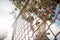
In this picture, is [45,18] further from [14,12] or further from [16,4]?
[14,12]

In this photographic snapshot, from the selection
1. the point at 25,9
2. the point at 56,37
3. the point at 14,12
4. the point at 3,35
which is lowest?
the point at 3,35

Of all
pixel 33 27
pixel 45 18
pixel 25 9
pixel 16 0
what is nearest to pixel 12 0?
pixel 16 0

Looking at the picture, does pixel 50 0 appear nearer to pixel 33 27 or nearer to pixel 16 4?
pixel 33 27

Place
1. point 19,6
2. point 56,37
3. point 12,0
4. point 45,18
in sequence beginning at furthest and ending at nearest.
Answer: point 12,0, point 19,6, point 45,18, point 56,37

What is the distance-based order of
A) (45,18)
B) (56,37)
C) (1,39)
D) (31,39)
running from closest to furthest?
(56,37) → (45,18) → (31,39) → (1,39)

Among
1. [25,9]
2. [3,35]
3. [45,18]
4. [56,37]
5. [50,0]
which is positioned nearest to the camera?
[56,37]

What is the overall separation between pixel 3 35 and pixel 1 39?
130 cm

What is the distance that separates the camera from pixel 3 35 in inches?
779

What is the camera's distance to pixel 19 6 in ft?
24.7

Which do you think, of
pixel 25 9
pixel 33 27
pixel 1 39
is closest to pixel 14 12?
pixel 25 9

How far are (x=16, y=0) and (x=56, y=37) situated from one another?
6.39 meters

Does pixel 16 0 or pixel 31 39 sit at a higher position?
pixel 31 39

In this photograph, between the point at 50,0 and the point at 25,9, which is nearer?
the point at 50,0

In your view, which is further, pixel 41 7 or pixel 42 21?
pixel 41 7
